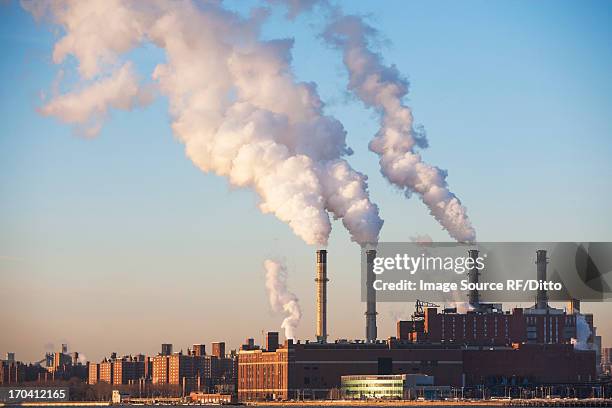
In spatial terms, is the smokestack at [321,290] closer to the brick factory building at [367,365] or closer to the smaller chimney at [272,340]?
the brick factory building at [367,365]

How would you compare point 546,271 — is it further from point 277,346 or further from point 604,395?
point 277,346

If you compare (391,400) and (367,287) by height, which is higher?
(367,287)

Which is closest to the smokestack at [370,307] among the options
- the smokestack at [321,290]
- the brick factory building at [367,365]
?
the brick factory building at [367,365]

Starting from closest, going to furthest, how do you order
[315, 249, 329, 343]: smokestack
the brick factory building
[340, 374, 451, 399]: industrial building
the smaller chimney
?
[315, 249, 329, 343]: smokestack < [340, 374, 451, 399]: industrial building < the brick factory building < the smaller chimney

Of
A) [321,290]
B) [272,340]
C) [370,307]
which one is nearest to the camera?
[321,290]

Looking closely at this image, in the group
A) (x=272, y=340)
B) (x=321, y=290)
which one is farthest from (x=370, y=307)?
(x=272, y=340)

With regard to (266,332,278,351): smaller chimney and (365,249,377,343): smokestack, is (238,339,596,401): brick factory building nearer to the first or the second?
(266,332,278,351): smaller chimney

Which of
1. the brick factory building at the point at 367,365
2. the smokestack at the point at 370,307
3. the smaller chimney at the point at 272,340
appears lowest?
the brick factory building at the point at 367,365

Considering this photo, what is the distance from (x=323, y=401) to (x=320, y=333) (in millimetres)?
9798

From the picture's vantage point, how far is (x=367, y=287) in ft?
595

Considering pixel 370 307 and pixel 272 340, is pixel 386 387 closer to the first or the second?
pixel 370 307

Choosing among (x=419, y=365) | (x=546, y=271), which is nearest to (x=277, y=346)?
(x=419, y=365)

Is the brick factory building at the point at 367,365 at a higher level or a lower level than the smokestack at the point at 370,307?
lower

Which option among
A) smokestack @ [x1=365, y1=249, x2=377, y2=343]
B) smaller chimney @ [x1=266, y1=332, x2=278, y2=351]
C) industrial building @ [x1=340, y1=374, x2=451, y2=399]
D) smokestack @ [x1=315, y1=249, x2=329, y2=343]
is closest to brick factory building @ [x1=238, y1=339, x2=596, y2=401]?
smaller chimney @ [x1=266, y1=332, x2=278, y2=351]
